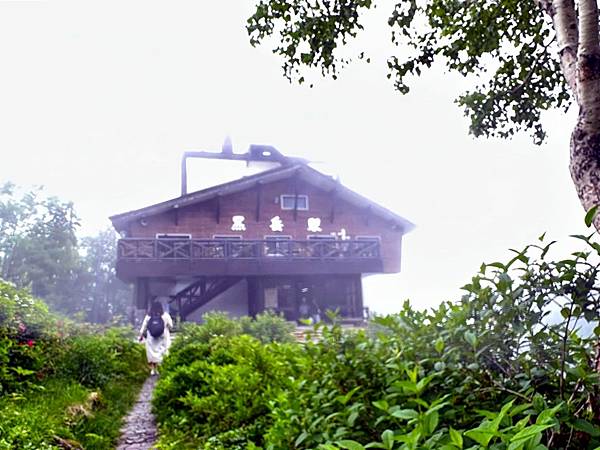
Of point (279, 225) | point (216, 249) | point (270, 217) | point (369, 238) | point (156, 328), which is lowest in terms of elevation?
point (156, 328)

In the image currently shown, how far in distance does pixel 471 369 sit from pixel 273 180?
20.5 ft

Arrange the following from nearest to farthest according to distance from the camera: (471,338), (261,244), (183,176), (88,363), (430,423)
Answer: (430,423)
(471,338)
(88,363)
(261,244)
(183,176)

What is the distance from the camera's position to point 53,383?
2934mm

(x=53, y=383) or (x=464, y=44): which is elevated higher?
(x=464, y=44)

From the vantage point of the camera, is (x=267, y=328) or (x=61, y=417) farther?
(x=267, y=328)

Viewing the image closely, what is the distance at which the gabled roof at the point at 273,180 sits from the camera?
6.27 m

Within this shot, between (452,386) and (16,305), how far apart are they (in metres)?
2.97

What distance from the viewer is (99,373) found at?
3.42 m

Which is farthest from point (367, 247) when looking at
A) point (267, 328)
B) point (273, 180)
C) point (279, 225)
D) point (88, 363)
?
point (88, 363)

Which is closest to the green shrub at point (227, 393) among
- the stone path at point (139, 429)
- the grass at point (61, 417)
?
the stone path at point (139, 429)

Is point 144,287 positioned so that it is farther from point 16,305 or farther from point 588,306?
point 588,306

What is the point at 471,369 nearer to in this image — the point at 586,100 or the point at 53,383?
the point at 586,100

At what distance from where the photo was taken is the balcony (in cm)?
580

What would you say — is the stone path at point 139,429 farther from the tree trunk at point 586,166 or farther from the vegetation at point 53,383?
the tree trunk at point 586,166
